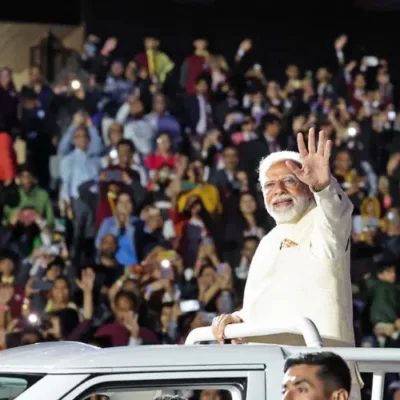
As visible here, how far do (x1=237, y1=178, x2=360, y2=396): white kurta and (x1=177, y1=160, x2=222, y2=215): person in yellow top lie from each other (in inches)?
291

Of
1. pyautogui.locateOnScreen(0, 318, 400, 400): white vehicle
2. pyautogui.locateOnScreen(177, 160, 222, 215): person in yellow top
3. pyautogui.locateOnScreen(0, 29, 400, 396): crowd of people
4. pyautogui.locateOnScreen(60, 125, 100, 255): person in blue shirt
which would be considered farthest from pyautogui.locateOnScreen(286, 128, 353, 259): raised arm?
pyautogui.locateOnScreen(60, 125, 100, 255): person in blue shirt

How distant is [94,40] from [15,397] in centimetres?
1150

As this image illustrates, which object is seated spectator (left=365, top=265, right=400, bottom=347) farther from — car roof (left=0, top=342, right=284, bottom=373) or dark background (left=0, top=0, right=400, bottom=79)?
car roof (left=0, top=342, right=284, bottom=373)

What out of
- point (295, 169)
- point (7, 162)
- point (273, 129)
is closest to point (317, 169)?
point (295, 169)

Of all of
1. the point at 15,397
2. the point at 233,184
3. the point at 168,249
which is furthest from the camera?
the point at 233,184

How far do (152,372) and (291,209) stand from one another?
1.32 meters

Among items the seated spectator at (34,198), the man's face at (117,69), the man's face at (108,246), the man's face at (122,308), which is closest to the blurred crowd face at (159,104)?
the man's face at (117,69)

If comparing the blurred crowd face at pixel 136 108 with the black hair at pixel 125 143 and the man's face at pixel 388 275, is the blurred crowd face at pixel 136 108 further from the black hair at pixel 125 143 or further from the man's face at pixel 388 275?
the man's face at pixel 388 275

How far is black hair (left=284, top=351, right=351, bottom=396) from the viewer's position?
8.82 feet

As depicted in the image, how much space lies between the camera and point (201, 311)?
32.3ft

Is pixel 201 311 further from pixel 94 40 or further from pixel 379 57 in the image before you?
pixel 379 57

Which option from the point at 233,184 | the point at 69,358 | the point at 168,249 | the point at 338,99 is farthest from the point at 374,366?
the point at 338,99

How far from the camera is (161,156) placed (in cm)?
1189

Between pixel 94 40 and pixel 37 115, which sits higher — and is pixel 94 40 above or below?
above
